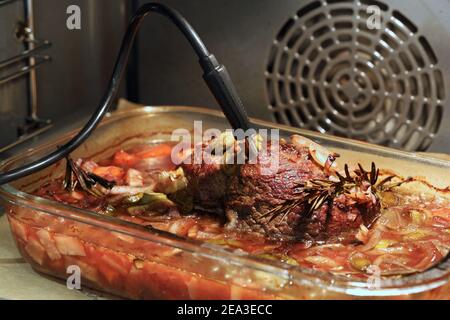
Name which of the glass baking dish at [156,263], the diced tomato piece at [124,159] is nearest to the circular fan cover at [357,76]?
the glass baking dish at [156,263]

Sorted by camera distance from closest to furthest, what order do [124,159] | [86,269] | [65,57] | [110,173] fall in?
[86,269], [110,173], [124,159], [65,57]

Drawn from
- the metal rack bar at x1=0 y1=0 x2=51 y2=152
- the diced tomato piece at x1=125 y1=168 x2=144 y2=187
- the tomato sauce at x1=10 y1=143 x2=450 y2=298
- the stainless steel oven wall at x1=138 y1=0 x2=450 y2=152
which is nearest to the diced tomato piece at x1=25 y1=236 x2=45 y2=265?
the tomato sauce at x1=10 y1=143 x2=450 y2=298

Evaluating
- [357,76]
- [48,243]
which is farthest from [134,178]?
[357,76]

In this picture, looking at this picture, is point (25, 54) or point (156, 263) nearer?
point (156, 263)

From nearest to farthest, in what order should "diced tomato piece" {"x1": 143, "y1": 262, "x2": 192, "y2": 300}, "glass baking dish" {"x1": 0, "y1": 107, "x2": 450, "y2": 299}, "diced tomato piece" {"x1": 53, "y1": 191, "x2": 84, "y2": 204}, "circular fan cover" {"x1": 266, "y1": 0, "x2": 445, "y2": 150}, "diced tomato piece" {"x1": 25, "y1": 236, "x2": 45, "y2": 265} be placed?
1. "glass baking dish" {"x1": 0, "y1": 107, "x2": 450, "y2": 299}
2. "diced tomato piece" {"x1": 143, "y1": 262, "x2": 192, "y2": 300}
3. "diced tomato piece" {"x1": 25, "y1": 236, "x2": 45, "y2": 265}
4. "diced tomato piece" {"x1": 53, "y1": 191, "x2": 84, "y2": 204}
5. "circular fan cover" {"x1": 266, "y1": 0, "x2": 445, "y2": 150}

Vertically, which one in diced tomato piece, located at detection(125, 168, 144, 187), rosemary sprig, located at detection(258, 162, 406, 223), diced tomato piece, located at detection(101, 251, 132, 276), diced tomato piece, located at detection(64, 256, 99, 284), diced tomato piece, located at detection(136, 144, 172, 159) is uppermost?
rosemary sprig, located at detection(258, 162, 406, 223)

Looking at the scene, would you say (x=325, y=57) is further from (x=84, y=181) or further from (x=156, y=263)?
(x=156, y=263)

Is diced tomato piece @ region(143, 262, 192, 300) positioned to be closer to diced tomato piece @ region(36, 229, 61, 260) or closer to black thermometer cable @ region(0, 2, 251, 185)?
diced tomato piece @ region(36, 229, 61, 260)

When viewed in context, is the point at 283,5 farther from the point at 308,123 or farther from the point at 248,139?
the point at 248,139
